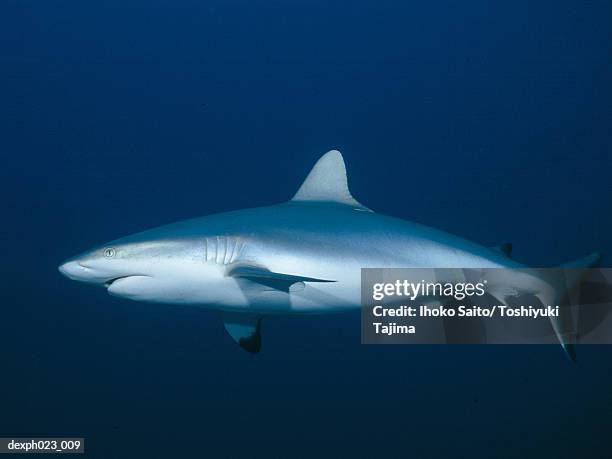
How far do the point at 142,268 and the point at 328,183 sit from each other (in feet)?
5.92

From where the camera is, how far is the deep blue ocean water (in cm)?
1066

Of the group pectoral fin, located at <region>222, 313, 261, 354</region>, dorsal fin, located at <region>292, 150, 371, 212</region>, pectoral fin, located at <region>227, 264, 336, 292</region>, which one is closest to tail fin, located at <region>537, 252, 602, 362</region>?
dorsal fin, located at <region>292, 150, 371, 212</region>

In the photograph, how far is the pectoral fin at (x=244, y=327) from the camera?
3912 millimetres

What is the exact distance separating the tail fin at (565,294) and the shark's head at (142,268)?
256cm

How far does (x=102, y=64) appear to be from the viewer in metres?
21.1

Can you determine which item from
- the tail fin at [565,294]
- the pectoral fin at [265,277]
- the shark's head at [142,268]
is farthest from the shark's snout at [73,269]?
the tail fin at [565,294]

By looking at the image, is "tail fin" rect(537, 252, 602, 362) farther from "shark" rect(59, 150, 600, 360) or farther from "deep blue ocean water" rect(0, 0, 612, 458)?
"deep blue ocean water" rect(0, 0, 612, 458)

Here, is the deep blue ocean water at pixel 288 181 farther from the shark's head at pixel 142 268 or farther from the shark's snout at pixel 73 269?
the shark's snout at pixel 73 269

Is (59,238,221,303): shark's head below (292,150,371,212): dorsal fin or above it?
below

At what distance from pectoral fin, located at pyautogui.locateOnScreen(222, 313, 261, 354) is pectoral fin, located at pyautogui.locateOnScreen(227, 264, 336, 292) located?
3.42 feet

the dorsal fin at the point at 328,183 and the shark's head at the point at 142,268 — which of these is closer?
the shark's head at the point at 142,268

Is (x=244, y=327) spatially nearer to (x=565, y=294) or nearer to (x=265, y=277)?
(x=265, y=277)

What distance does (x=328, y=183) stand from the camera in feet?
12.9

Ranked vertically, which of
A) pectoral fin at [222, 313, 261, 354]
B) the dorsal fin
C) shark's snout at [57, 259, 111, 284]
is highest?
the dorsal fin
